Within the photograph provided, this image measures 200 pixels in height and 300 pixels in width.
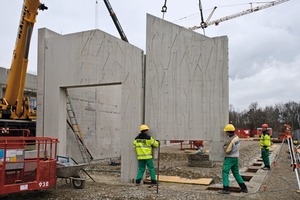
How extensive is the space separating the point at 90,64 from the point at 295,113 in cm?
8586

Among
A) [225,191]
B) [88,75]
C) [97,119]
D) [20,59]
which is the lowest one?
[225,191]

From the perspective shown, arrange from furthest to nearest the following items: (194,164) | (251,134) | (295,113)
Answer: (295,113) → (251,134) → (194,164)

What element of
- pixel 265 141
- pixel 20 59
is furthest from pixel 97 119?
pixel 265 141

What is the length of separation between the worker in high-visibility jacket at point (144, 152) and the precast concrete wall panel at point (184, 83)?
0.53 metres

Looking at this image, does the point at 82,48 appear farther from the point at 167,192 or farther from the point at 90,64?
the point at 167,192

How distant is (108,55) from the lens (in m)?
9.73

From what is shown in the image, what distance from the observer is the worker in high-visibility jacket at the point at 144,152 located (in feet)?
28.2

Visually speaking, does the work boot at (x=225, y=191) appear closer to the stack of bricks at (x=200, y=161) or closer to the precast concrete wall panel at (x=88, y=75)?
the precast concrete wall panel at (x=88, y=75)

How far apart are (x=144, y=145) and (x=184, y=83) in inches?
84.2

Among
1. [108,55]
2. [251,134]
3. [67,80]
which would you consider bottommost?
[251,134]

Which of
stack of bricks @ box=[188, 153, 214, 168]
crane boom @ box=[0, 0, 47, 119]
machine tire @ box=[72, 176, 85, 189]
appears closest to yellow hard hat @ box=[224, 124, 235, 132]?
machine tire @ box=[72, 176, 85, 189]

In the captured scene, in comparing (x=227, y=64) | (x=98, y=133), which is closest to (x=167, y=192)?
(x=227, y=64)

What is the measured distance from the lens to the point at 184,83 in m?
9.06

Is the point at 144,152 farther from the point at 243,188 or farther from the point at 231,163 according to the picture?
the point at 243,188
